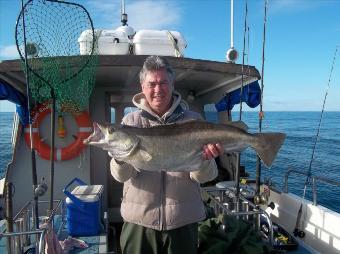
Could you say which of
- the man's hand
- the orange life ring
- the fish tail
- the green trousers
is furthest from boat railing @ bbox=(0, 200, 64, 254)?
the fish tail

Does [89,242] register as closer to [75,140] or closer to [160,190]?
[160,190]

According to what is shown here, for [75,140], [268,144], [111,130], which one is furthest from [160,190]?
[75,140]

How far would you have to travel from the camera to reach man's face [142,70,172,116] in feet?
10.7

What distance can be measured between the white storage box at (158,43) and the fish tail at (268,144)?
177 inches

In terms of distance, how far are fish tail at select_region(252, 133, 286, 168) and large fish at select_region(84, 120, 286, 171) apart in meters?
0.01

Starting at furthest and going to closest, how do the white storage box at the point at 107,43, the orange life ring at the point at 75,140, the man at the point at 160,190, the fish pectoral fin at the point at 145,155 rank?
the orange life ring at the point at 75,140 < the white storage box at the point at 107,43 < the man at the point at 160,190 < the fish pectoral fin at the point at 145,155

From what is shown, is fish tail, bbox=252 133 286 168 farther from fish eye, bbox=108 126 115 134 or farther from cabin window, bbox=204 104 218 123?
cabin window, bbox=204 104 218 123

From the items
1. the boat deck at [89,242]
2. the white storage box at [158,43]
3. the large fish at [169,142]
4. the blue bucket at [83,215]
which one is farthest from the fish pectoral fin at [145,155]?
the white storage box at [158,43]

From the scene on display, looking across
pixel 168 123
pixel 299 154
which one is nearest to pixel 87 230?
pixel 168 123

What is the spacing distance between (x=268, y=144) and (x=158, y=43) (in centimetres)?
470

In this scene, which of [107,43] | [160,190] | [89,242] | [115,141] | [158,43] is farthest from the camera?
[158,43]

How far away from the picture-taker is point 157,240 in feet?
11.2

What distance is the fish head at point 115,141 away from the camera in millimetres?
3182

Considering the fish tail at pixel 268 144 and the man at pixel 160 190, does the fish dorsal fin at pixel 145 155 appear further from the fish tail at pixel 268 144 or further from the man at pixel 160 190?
the fish tail at pixel 268 144
